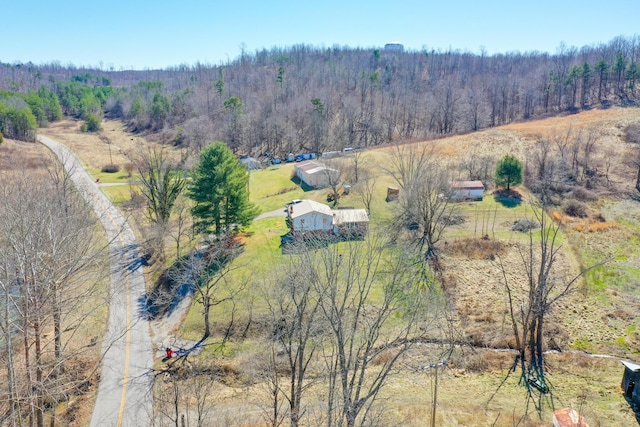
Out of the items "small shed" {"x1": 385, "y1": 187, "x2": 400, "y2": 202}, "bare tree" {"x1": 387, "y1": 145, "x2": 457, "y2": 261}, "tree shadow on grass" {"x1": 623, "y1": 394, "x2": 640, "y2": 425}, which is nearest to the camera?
"tree shadow on grass" {"x1": 623, "y1": 394, "x2": 640, "y2": 425}

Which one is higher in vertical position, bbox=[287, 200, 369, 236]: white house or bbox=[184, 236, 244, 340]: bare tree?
bbox=[287, 200, 369, 236]: white house

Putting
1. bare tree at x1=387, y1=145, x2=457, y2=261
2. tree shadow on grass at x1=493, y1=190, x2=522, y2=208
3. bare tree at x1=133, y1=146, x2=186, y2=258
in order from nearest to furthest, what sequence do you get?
bare tree at x1=387, y1=145, x2=457, y2=261 → bare tree at x1=133, y1=146, x2=186, y2=258 → tree shadow on grass at x1=493, y1=190, x2=522, y2=208

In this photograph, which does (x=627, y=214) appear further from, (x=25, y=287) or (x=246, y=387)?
(x=25, y=287)

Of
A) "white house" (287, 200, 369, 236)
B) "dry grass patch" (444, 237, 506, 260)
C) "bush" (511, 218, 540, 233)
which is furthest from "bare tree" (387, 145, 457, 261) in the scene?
"bush" (511, 218, 540, 233)

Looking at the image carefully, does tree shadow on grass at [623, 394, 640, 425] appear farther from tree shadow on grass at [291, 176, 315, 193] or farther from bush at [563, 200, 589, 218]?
tree shadow on grass at [291, 176, 315, 193]

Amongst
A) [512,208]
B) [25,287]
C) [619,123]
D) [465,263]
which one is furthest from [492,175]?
[25,287]

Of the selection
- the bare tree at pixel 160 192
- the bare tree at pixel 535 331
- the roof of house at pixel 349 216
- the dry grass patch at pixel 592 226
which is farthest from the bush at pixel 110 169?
the dry grass patch at pixel 592 226

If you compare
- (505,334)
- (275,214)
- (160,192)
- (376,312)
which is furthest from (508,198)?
(160,192)
